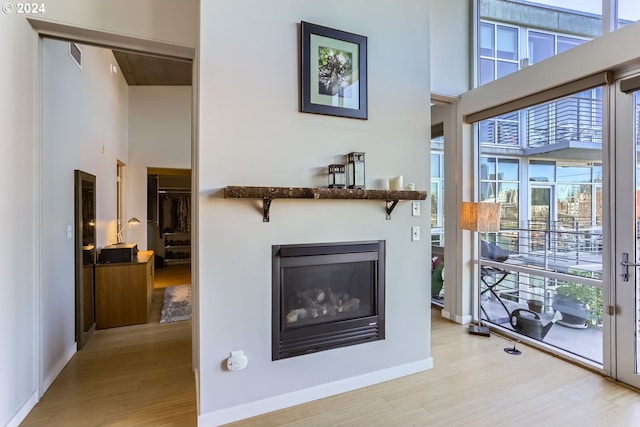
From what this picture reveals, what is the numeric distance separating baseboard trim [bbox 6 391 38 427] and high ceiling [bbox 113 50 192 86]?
4.30 meters

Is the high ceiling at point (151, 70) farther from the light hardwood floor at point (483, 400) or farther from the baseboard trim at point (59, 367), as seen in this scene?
the light hardwood floor at point (483, 400)

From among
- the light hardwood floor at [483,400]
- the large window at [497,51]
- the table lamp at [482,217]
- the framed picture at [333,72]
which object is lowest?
the light hardwood floor at [483,400]

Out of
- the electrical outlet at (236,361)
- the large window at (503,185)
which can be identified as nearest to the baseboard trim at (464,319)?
the large window at (503,185)

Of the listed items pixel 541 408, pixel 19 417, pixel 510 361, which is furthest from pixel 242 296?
pixel 510 361

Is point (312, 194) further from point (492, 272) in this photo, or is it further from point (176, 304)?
point (176, 304)

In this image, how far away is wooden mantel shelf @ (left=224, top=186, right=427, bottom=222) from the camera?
6.43ft

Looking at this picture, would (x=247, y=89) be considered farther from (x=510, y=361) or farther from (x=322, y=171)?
(x=510, y=361)

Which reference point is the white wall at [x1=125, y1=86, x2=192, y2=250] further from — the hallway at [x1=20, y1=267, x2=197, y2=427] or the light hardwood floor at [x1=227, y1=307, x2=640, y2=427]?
the light hardwood floor at [x1=227, y1=307, x2=640, y2=427]

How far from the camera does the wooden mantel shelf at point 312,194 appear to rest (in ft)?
6.43

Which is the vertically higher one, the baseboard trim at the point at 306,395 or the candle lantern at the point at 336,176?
the candle lantern at the point at 336,176

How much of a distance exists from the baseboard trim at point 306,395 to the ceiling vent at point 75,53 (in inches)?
138

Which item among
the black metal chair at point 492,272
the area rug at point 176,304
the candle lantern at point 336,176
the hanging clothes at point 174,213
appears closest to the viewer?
the candle lantern at point 336,176

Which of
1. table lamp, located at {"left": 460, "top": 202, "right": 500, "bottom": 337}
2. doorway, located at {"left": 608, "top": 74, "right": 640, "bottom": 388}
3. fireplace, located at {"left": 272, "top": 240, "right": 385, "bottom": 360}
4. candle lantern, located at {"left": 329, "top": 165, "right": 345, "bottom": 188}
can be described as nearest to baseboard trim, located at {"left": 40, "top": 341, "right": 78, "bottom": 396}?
fireplace, located at {"left": 272, "top": 240, "right": 385, "bottom": 360}

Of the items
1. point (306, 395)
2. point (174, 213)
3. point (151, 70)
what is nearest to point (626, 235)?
point (306, 395)
